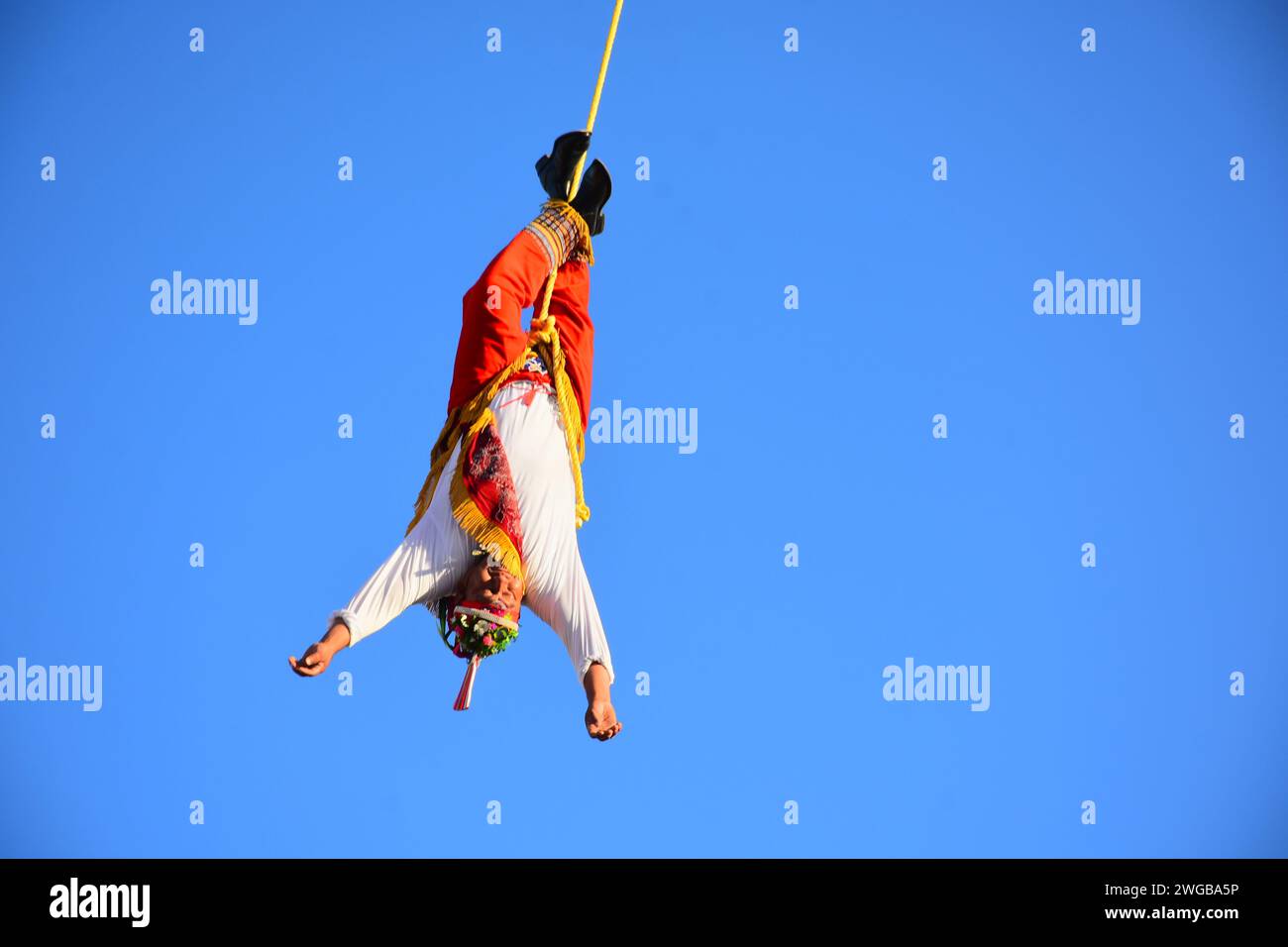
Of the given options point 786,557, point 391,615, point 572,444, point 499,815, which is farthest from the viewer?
point 786,557

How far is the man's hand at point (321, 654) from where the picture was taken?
7.46m

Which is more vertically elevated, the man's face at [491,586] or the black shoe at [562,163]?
the black shoe at [562,163]

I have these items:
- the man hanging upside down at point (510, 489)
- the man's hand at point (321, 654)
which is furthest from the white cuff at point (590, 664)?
the man's hand at point (321, 654)

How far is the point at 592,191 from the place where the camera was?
891 cm

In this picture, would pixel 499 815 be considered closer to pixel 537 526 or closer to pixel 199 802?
pixel 199 802

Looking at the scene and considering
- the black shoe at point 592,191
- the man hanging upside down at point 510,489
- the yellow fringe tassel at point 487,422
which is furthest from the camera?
the black shoe at point 592,191

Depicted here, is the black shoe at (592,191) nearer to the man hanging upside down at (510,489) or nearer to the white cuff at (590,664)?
the man hanging upside down at (510,489)

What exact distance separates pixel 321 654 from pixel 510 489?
48.2 inches

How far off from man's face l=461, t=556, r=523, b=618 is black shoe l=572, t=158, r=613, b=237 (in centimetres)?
183

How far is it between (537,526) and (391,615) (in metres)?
0.79

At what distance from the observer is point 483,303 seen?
8359mm

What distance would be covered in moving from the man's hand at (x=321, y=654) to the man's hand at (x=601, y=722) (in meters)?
1.05
